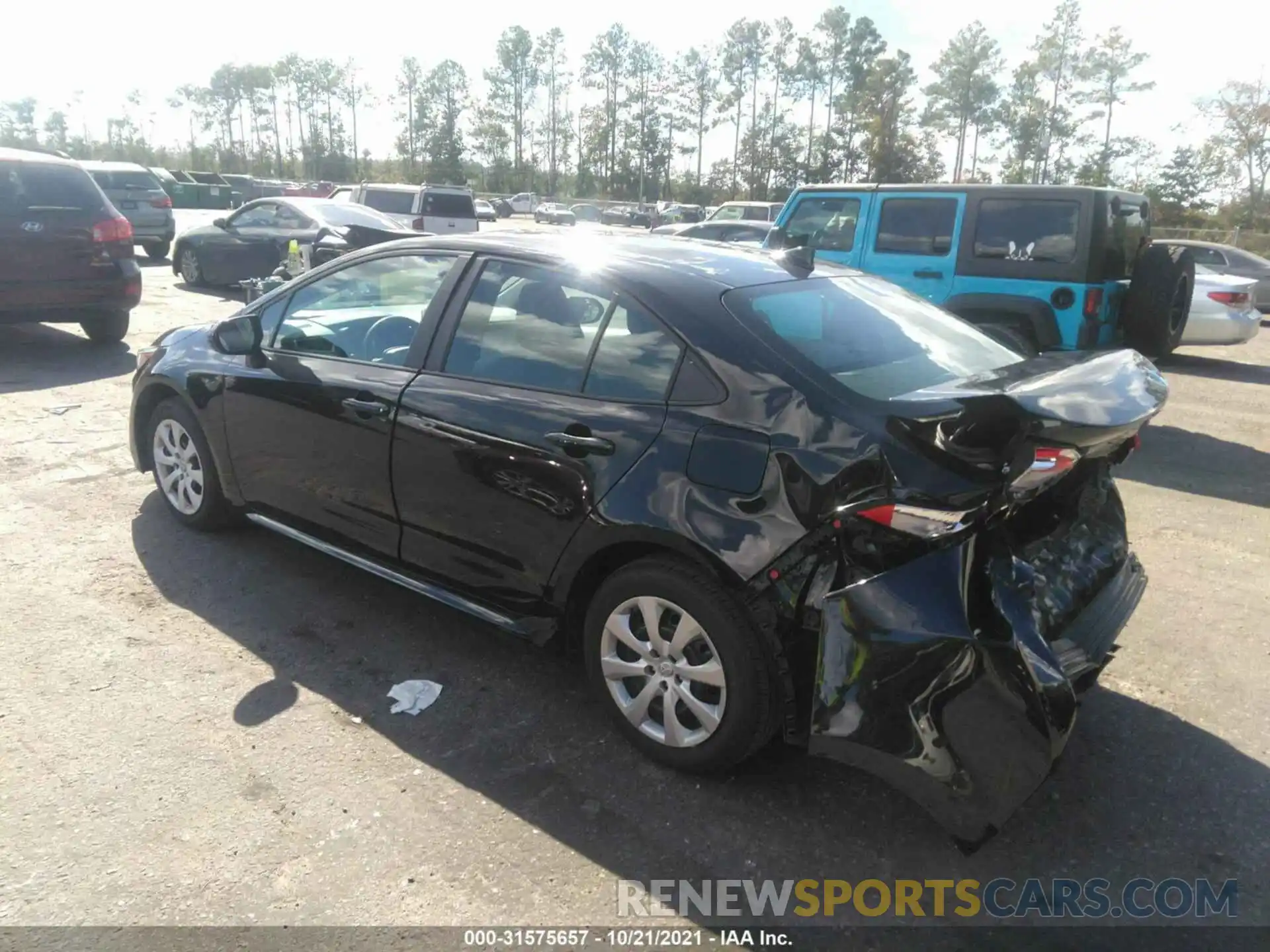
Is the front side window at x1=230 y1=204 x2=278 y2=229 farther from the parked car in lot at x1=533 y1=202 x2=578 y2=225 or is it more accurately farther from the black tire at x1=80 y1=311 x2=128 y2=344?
the parked car in lot at x1=533 y1=202 x2=578 y2=225

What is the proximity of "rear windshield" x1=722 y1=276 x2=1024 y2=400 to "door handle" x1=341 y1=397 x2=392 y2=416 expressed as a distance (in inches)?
56.8

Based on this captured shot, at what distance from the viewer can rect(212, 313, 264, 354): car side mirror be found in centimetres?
427

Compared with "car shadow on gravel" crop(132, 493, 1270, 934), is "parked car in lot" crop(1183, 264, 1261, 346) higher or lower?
higher

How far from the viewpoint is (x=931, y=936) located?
2.45 metres

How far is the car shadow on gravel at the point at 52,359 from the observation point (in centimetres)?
813

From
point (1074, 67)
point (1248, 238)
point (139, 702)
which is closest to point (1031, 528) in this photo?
point (139, 702)

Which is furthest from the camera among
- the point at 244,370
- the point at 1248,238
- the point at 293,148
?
the point at 293,148

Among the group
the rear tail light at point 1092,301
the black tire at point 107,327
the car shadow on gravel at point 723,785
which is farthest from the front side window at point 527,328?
the black tire at point 107,327

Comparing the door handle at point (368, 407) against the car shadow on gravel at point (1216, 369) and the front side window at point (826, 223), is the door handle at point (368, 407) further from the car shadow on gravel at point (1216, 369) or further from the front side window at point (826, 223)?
the car shadow on gravel at point (1216, 369)

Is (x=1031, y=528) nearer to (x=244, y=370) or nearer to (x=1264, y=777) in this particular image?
(x=1264, y=777)

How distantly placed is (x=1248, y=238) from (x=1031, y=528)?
3726 cm

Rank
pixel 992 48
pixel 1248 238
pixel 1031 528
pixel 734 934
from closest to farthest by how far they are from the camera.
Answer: pixel 734 934, pixel 1031 528, pixel 1248 238, pixel 992 48

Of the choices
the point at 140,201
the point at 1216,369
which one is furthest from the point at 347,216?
the point at 1216,369

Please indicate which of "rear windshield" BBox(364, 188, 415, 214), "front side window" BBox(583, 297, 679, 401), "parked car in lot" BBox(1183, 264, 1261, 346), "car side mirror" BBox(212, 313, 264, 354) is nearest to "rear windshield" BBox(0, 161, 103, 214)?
"car side mirror" BBox(212, 313, 264, 354)
